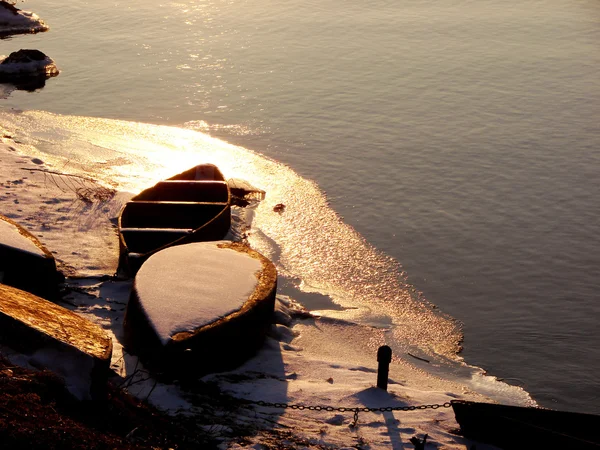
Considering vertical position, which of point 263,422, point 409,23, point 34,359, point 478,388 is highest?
point 409,23

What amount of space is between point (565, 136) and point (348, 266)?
36.4 feet

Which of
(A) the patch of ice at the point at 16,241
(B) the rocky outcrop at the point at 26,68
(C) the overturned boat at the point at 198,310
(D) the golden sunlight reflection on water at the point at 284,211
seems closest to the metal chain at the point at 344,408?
(C) the overturned boat at the point at 198,310

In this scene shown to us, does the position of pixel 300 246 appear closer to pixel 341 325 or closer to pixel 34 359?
pixel 341 325

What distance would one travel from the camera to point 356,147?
23453 mm

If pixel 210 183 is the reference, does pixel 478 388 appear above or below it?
below

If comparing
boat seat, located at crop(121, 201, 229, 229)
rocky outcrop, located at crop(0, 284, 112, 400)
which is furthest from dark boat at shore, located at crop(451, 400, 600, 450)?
boat seat, located at crop(121, 201, 229, 229)

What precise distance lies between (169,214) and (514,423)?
8909 mm

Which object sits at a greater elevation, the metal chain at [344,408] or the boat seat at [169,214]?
the boat seat at [169,214]

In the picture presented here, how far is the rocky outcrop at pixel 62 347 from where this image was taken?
8508mm

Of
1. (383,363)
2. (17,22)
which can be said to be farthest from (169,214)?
(17,22)

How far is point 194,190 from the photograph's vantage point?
17.4m

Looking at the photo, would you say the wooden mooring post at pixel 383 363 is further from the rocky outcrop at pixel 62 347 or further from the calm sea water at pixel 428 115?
the rocky outcrop at pixel 62 347

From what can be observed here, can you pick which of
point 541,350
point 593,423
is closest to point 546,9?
point 541,350

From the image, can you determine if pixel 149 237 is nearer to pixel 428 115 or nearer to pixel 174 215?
pixel 174 215
